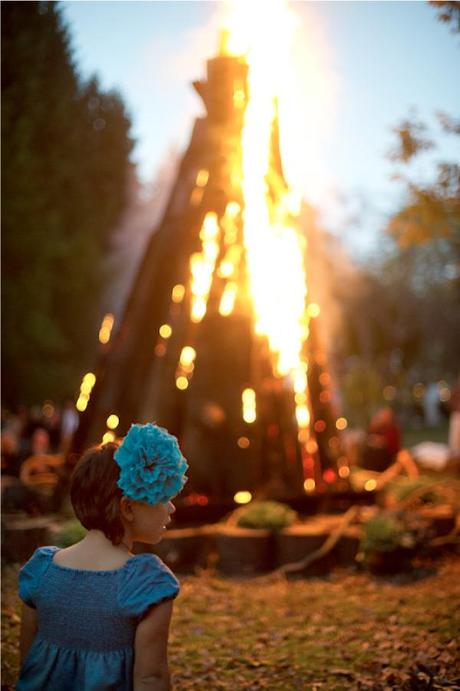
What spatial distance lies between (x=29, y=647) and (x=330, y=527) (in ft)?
19.1

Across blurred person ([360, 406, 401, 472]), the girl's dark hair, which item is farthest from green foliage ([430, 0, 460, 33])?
blurred person ([360, 406, 401, 472])

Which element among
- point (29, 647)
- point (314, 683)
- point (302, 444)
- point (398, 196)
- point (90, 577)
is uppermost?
point (398, 196)

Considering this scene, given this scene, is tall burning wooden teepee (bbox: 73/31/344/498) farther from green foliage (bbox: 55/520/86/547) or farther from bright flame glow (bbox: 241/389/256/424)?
green foliage (bbox: 55/520/86/547)

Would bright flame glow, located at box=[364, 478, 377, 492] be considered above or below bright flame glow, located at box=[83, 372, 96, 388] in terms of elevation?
below

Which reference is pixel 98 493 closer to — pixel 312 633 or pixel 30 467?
pixel 312 633

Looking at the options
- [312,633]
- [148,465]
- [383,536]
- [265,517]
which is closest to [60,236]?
[265,517]

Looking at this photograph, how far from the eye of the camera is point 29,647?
9.10ft

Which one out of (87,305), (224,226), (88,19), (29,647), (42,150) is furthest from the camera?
(87,305)

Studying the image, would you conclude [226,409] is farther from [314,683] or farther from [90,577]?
[90,577]

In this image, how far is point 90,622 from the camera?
2545 millimetres

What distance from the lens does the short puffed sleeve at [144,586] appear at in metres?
2.49

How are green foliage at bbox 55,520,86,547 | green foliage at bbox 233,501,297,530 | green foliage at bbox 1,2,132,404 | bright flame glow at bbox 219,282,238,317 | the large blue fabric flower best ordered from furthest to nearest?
green foliage at bbox 1,2,132,404 → bright flame glow at bbox 219,282,238,317 → green foliage at bbox 233,501,297,530 → green foliage at bbox 55,520,86,547 → the large blue fabric flower

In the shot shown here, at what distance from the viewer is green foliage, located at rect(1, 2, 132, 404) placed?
14609 millimetres

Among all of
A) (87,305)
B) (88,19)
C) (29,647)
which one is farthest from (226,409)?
(87,305)
